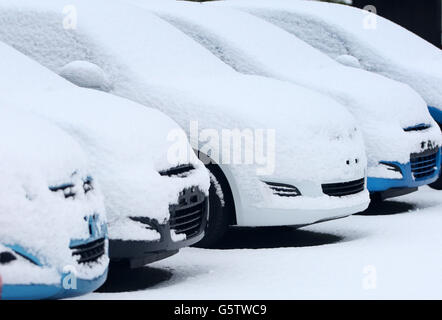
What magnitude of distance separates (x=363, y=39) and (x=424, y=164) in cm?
192

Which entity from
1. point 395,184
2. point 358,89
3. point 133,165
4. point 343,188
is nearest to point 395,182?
point 395,184

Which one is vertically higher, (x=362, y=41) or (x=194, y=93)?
(x=362, y=41)

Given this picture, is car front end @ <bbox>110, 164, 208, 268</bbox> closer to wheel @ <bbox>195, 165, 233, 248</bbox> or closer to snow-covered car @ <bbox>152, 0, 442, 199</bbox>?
wheel @ <bbox>195, 165, 233, 248</bbox>

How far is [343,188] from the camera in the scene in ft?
26.0

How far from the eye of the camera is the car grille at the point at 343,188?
7770mm

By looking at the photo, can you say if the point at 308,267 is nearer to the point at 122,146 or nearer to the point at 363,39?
the point at 122,146

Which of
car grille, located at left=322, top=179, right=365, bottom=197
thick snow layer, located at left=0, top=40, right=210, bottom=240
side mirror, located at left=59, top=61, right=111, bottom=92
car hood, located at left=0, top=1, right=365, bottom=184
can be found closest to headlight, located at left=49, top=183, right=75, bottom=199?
thick snow layer, located at left=0, top=40, right=210, bottom=240

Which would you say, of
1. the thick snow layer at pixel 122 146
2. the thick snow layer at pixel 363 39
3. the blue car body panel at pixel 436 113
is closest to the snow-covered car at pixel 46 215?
the thick snow layer at pixel 122 146

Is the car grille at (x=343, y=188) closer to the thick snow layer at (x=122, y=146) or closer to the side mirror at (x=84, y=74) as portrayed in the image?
the thick snow layer at (x=122, y=146)

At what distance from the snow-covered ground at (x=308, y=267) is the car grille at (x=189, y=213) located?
31cm

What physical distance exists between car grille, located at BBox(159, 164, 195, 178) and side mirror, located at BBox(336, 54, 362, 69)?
4.23 metres

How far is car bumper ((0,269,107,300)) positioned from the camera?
4.84m

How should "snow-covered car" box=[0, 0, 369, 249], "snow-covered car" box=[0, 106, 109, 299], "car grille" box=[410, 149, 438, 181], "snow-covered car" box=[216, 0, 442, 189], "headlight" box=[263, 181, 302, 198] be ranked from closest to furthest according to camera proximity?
"snow-covered car" box=[0, 106, 109, 299] → "snow-covered car" box=[0, 0, 369, 249] → "headlight" box=[263, 181, 302, 198] → "car grille" box=[410, 149, 438, 181] → "snow-covered car" box=[216, 0, 442, 189]

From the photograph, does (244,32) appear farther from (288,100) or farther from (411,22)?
(411,22)
